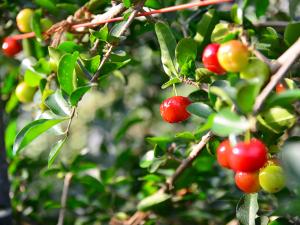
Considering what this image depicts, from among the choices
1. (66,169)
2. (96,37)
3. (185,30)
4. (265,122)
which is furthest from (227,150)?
(66,169)

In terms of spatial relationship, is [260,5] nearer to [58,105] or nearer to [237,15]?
[237,15]

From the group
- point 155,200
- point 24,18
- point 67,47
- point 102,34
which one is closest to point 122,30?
point 102,34

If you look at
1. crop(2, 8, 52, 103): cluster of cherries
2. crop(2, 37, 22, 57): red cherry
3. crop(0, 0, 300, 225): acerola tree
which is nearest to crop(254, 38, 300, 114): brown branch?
crop(0, 0, 300, 225): acerola tree

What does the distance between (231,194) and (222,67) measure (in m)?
0.73

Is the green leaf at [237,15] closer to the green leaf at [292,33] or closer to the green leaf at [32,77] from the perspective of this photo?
the green leaf at [292,33]

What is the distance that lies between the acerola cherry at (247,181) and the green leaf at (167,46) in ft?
0.79

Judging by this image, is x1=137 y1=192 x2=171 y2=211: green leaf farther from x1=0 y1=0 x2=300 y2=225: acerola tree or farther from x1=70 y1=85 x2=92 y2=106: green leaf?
x1=70 y1=85 x2=92 y2=106: green leaf

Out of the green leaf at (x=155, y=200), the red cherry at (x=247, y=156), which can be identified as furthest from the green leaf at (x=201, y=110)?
the green leaf at (x=155, y=200)

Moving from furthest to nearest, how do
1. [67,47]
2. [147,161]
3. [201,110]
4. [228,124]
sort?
1. [147,161]
2. [67,47]
3. [201,110]
4. [228,124]

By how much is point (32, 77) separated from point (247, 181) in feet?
2.10

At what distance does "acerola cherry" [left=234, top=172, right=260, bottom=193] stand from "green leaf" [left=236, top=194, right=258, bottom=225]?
0.45 ft

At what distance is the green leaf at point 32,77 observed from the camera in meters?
1.26

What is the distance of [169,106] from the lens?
3.03 feet

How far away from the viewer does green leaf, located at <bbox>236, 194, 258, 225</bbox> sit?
0.98 m
